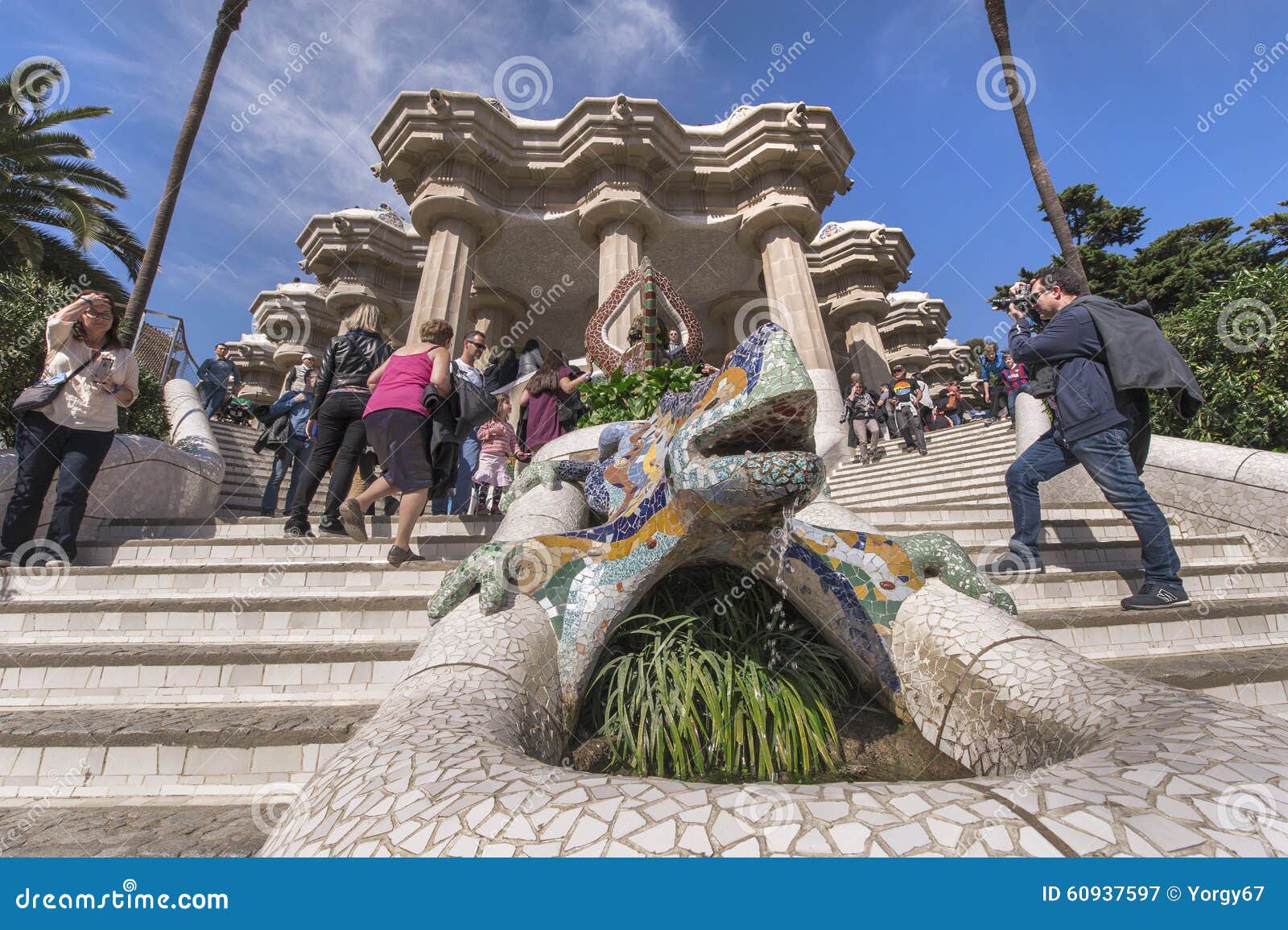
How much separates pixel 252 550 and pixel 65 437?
1302 mm

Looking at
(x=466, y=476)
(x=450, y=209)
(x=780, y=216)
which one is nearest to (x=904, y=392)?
(x=780, y=216)

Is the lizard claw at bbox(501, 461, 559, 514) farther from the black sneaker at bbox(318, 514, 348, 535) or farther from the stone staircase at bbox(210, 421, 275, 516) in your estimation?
the stone staircase at bbox(210, 421, 275, 516)

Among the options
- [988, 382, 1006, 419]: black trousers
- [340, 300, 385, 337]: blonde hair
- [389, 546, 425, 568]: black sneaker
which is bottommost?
[389, 546, 425, 568]: black sneaker

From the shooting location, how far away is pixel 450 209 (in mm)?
15641

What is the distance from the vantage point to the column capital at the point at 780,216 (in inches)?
640

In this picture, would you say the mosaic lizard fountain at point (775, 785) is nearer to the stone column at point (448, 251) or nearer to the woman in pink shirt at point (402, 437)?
the woman in pink shirt at point (402, 437)

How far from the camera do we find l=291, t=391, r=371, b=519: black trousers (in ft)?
15.4

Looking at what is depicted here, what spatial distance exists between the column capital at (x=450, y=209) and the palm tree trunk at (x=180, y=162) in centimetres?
462

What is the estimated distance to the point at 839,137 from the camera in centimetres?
1744

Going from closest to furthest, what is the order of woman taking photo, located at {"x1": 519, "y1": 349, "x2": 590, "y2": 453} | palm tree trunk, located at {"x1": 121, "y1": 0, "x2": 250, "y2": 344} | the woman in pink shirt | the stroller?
the woman in pink shirt < woman taking photo, located at {"x1": 519, "y1": 349, "x2": 590, "y2": 453} < palm tree trunk, located at {"x1": 121, "y1": 0, "x2": 250, "y2": 344} < the stroller

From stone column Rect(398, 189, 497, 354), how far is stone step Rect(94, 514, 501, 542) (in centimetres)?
1019

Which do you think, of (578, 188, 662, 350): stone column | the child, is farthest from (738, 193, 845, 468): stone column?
the child

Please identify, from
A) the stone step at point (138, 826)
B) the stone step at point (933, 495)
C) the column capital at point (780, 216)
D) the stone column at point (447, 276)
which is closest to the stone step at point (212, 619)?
the stone step at point (138, 826)

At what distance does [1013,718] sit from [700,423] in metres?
0.98
